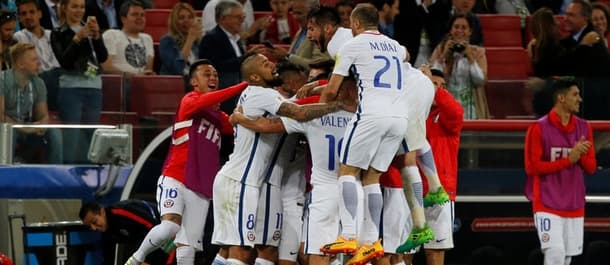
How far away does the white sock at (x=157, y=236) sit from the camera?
17.1 m

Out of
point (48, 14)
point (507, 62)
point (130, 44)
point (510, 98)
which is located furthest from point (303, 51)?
point (507, 62)

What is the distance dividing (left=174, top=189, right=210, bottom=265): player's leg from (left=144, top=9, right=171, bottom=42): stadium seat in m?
4.83

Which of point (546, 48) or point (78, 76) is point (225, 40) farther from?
point (546, 48)

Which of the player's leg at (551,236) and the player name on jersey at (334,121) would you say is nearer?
the player name on jersey at (334,121)

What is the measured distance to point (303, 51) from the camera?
17.5m

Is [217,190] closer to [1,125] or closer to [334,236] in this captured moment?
[334,236]

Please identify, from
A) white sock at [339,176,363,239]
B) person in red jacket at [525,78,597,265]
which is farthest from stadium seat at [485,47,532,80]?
white sock at [339,176,363,239]

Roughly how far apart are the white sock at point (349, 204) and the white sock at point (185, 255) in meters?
2.27

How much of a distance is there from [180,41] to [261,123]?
15.2 feet

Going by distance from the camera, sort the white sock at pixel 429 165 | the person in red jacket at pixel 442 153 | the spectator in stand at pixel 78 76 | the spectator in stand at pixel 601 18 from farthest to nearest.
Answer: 1. the spectator in stand at pixel 601 18
2. the spectator in stand at pixel 78 76
3. the person in red jacket at pixel 442 153
4. the white sock at pixel 429 165

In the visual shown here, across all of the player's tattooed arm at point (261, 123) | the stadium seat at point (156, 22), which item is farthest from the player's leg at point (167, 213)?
the stadium seat at point (156, 22)

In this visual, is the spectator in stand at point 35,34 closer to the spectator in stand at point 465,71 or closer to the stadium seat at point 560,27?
the spectator in stand at point 465,71

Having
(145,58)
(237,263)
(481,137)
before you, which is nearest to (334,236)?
(237,263)

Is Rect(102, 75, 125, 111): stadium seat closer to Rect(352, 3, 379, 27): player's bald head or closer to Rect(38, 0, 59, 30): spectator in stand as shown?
Rect(38, 0, 59, 30): spectator in stand
